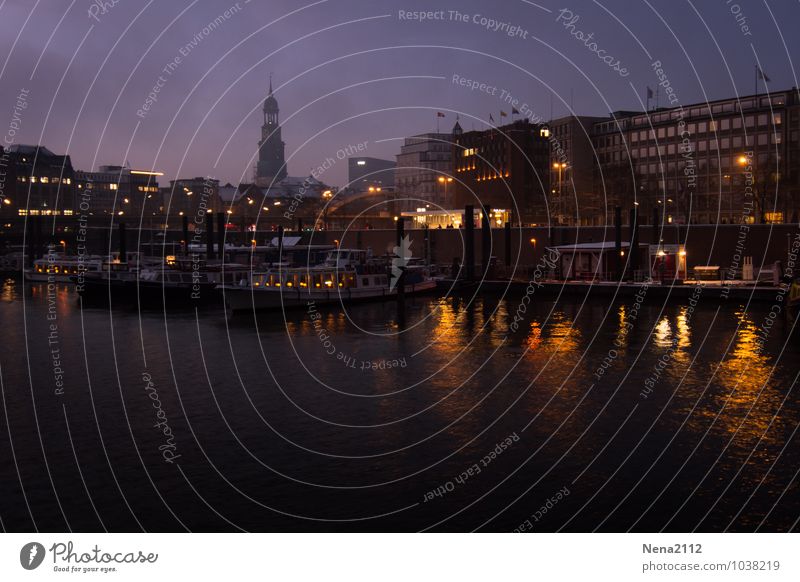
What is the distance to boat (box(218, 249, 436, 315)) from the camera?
57.2 m

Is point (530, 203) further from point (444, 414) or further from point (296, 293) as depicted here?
point (444, 414)

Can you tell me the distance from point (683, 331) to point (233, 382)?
25.3m

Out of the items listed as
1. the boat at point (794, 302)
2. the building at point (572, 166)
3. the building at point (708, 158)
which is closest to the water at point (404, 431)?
the boat at point (794, 302)

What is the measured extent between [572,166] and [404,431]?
414ft

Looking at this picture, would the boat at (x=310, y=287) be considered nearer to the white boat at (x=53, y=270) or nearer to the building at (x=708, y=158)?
the white boat at (x=53, y=270)

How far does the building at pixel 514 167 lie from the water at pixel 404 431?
10358 centimetres

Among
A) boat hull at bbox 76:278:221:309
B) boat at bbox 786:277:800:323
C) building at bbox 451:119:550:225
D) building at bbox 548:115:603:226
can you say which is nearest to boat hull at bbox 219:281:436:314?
boat hull at bbox 76:278:221:309

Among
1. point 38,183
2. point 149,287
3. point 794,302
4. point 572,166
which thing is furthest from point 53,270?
point 38,183

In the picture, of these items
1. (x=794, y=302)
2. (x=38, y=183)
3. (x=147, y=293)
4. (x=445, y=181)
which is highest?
(x=445, y=181)

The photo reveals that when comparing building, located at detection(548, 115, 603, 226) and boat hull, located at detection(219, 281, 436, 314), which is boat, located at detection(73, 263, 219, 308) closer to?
boat hull, located at detection(219, 281, 436, 314)

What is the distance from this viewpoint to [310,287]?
199 feet

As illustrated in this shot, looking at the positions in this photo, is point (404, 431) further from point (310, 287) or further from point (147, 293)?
point (147, 293)

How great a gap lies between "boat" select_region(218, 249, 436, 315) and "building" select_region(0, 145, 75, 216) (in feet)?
398
